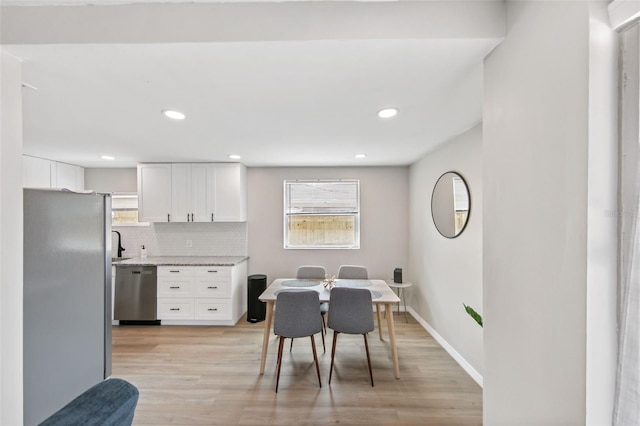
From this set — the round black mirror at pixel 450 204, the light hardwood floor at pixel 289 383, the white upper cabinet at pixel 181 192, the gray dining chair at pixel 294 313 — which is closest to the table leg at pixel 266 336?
the light hardwood floor at pixel 289 383

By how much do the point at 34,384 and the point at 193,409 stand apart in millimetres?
1093

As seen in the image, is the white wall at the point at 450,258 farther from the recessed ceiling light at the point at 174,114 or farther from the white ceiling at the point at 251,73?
the recessed ceiling light at the point at 174,114

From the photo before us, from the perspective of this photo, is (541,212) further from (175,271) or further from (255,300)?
(175,271)

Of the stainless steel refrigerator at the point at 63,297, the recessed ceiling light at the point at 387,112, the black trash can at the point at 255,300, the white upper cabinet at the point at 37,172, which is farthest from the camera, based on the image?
the black trash can at the point at 255,300

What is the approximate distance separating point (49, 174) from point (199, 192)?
6.51ft

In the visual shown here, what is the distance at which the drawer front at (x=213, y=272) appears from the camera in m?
3.59

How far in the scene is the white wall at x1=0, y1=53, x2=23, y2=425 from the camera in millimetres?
1127

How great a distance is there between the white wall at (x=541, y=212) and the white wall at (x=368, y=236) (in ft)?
9.44

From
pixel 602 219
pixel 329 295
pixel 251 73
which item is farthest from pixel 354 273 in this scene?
pixel 602 219

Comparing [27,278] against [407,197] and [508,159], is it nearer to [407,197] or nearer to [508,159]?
[508,159]

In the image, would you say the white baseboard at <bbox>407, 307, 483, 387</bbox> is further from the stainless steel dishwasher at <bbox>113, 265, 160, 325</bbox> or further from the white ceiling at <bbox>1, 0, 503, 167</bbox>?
the stainless steel dishwasher at <bbox>113, 265, 160, 325</bbox>

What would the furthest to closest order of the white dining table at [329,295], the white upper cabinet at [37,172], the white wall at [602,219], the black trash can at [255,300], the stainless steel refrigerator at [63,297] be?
1. the black trash can at [255,300]
2. the white upper cabinet at [37,172]
3. the white dining table at [329,295]
4. the stainless steel refrigerator at [63,297]
5. the white wall at [602,219]

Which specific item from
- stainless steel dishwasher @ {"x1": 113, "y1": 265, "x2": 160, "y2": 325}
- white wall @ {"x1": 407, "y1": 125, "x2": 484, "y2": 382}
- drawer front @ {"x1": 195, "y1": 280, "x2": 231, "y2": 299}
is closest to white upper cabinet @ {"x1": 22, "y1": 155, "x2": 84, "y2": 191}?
stainless steel dishwasher @ {"x1": 113, "y1": 265, "x2": 160, "y2": 325}

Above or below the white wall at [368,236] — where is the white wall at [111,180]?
above
